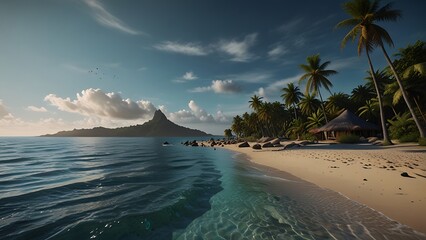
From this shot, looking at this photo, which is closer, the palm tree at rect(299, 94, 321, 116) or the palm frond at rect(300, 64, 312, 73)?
the palm frond at rect(300, 64, 312, 73)

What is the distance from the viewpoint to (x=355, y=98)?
47.7 metres

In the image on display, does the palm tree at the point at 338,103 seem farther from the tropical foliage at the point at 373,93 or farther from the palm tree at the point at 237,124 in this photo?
the palm tree at the point at 237,124

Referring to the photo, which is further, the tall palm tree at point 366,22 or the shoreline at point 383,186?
the tall palm tree at point 366,22

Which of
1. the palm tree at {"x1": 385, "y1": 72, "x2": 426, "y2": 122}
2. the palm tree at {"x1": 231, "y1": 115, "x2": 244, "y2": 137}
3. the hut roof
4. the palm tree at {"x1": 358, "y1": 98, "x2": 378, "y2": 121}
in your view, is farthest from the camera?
the palm tree at {"x1": 231, "y1": 115, "x2": 244, "y2": 137}

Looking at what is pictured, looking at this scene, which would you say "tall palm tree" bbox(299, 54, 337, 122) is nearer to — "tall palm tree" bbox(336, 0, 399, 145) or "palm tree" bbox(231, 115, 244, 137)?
"tall palm tree" bbox(336, 0, 399, 145)

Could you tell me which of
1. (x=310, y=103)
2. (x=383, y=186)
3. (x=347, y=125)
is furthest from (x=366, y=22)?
(x=310, y=103)

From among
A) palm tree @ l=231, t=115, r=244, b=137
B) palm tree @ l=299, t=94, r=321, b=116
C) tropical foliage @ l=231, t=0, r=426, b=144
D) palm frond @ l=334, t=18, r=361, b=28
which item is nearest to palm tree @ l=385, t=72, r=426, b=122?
tropical foliage @ l=231, t=0, r=426, b=144

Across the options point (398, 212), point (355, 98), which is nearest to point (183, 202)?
point (398, 212)

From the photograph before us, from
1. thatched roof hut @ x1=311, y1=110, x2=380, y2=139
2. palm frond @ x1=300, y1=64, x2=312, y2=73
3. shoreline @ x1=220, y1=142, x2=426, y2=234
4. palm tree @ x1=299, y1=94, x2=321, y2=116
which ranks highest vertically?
palm frond @ x1=300, y1=64, x2=312, y2=73

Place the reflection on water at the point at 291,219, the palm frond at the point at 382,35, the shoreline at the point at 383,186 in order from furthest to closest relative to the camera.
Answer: the palm frond at the point at 382,35 < the shoreline at the point at 383,186 < the reflection on water at the point at 291,219

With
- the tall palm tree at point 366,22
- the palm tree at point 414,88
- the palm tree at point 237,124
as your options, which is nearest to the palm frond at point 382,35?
the tall palm tree at point 366,22

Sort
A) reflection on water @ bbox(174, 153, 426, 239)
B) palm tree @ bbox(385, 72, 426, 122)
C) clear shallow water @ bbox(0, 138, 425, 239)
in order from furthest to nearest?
palm tree @ bbox(385, 72, 426, 122) < clear shallow water @ bbox(0, 138, 425, 239) < reflection on water @ bbox(174, 153, 426, 239)

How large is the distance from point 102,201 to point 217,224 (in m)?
4.83

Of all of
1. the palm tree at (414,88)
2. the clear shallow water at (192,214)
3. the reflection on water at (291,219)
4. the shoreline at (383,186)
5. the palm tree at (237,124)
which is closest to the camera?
the reflection on water at (291,219)
